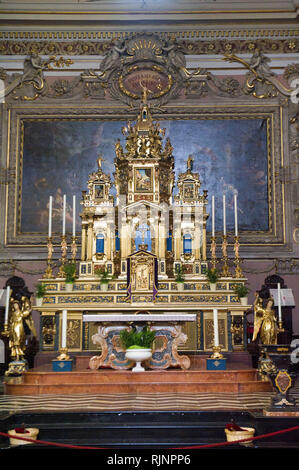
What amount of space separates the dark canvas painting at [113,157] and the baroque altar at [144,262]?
75.7 inches

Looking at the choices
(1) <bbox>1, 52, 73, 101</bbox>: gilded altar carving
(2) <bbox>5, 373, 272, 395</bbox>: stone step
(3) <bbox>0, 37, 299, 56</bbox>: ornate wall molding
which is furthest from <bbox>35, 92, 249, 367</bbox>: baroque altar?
(1) <bbox>1, 52, 73, 101</bbox>: gilded altar carving

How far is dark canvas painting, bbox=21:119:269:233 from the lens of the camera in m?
13.5

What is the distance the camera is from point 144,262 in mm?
10195

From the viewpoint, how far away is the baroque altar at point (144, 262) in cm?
1001

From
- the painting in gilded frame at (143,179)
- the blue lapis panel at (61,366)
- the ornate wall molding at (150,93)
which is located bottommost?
the blue lapis panel at (61,366)

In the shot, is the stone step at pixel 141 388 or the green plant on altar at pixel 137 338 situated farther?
the green plant on altar at pixel 137 338

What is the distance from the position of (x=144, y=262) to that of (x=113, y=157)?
4539 millimetres

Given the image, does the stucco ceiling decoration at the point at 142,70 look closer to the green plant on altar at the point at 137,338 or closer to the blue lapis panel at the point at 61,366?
the green plant on altar at the point at 137,338

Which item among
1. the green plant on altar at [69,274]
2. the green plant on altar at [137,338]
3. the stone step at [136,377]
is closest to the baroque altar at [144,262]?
the green plant on altar at [69,274]

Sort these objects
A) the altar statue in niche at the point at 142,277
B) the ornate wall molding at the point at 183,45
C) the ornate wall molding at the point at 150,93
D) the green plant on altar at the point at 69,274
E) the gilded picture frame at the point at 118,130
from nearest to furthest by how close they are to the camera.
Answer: the altar statue in niche at the point at 142,277, the green plant on altar at the point at 69,274, the gilded picture frame at the point at 118,130, the ornate wall molding at the point at 150,93, the ornate wall molding at the point at 183,45

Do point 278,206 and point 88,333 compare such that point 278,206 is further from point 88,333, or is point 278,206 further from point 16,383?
point 16,383

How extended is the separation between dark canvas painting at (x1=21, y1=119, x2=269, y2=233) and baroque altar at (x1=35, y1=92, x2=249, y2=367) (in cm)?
192
